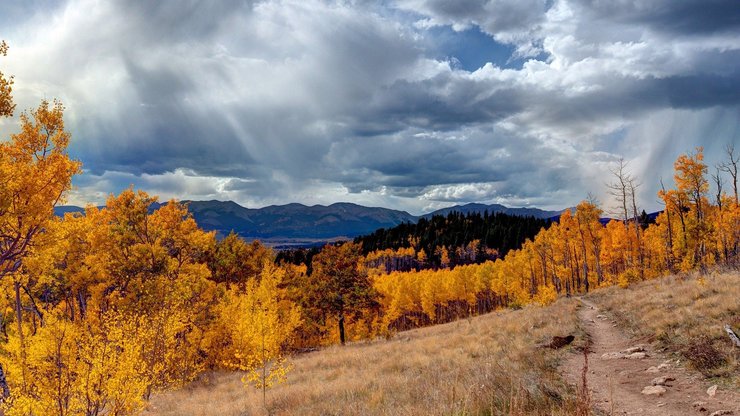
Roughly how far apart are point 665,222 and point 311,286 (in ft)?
170

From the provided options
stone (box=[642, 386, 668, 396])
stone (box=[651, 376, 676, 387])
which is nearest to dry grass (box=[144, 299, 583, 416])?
stone (box=[642, 386, 668, 396])

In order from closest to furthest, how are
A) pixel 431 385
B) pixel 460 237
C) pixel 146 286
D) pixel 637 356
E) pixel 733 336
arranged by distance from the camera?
1. pixel 431 385
2. pixel 733 336
3. pixel 637 356
4. pixel 146 286
5. pixel 460 237

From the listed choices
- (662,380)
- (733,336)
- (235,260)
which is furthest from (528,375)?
(235,260)

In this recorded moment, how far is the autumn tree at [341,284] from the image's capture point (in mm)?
38125

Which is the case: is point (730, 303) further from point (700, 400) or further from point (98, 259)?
point (98, 259)

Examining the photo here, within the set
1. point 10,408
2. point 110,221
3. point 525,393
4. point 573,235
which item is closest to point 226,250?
point 110,221

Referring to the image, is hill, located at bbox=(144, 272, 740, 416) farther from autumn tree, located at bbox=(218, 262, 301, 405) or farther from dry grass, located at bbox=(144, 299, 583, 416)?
autumn tree, located at bbox=(218, 262, 301, 405)

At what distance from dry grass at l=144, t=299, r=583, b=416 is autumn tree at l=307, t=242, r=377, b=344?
1155cm

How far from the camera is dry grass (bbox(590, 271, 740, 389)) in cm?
1022

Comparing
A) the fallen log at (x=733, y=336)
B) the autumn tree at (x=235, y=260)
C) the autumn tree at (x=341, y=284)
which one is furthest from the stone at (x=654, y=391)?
the autumn tree at (x=235, y=260)

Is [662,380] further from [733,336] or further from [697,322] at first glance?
[697,322]

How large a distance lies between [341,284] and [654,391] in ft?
100.0

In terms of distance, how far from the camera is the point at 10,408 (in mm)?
11562

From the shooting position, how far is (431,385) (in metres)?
9.75
